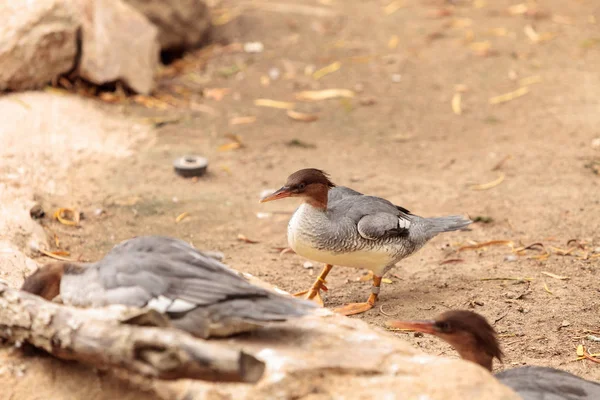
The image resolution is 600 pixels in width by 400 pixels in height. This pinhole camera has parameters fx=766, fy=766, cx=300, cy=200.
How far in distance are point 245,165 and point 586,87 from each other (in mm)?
3805

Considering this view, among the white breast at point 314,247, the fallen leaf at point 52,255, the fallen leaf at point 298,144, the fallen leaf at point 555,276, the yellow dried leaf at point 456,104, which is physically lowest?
the fallen leaf at point 298,144

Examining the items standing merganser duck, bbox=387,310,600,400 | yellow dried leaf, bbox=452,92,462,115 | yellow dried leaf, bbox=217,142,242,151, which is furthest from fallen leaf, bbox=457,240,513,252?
yellow dried leaf, bbox=452,92,462,115

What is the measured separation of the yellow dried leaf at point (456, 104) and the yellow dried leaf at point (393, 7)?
2.63 metres

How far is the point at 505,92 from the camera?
8.00 metres

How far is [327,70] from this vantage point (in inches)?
340

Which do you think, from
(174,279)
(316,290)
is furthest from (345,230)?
(174,279)

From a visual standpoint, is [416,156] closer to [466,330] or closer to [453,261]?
[453,261]

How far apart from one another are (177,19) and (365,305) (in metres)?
5.36

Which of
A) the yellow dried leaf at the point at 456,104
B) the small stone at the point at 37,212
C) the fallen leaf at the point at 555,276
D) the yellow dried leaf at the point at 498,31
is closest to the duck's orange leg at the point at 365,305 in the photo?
the fallen leaf at the point at 555,276

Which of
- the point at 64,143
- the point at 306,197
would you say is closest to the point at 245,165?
the point at 64,143

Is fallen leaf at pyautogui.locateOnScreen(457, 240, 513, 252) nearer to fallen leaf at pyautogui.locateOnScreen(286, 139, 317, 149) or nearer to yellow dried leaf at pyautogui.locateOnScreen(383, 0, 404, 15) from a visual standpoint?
fallen leaf at pyautogui.locateOnScreen(286, 139, 317, 149)

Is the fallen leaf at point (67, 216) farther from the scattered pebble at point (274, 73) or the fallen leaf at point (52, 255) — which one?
the scattered pebble at point (274, 73)

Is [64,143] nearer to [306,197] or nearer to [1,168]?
[1,168]

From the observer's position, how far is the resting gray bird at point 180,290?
291cm
